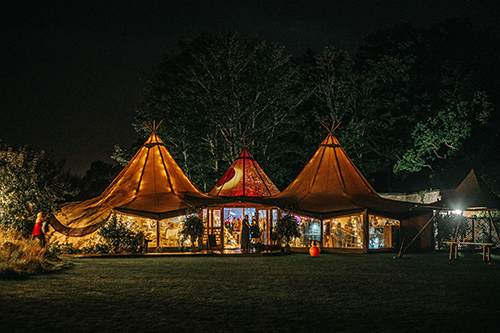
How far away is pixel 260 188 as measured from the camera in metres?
23.1

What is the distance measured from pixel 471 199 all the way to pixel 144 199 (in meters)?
10.9

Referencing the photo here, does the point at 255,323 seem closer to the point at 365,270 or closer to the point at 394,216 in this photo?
the point at 365,270

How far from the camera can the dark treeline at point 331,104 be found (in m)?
28.0

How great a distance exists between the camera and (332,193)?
69.9 feet

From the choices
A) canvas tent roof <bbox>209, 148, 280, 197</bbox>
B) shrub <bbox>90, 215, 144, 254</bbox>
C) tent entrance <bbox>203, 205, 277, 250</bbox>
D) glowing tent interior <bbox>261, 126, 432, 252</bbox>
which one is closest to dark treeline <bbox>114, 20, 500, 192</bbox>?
canvas tent roof <bbox>209, 148, 280, 197</bbox>

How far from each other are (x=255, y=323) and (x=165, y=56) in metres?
26.3

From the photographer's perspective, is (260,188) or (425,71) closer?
(260,188)

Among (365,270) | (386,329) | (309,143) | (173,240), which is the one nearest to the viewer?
(386,329)

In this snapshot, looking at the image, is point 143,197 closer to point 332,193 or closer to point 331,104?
point 332,193

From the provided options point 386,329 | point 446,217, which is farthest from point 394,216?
point 386,329

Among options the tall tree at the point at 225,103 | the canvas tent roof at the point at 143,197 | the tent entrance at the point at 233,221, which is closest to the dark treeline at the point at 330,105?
the tall tree at the point at 225,103

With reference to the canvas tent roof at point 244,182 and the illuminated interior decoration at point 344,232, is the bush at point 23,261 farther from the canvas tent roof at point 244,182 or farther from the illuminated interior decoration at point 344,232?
the canvas tent roof at point 244,182

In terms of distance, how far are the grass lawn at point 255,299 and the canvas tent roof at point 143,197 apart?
5.74 meters

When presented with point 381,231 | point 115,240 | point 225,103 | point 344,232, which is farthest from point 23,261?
point 225,103
